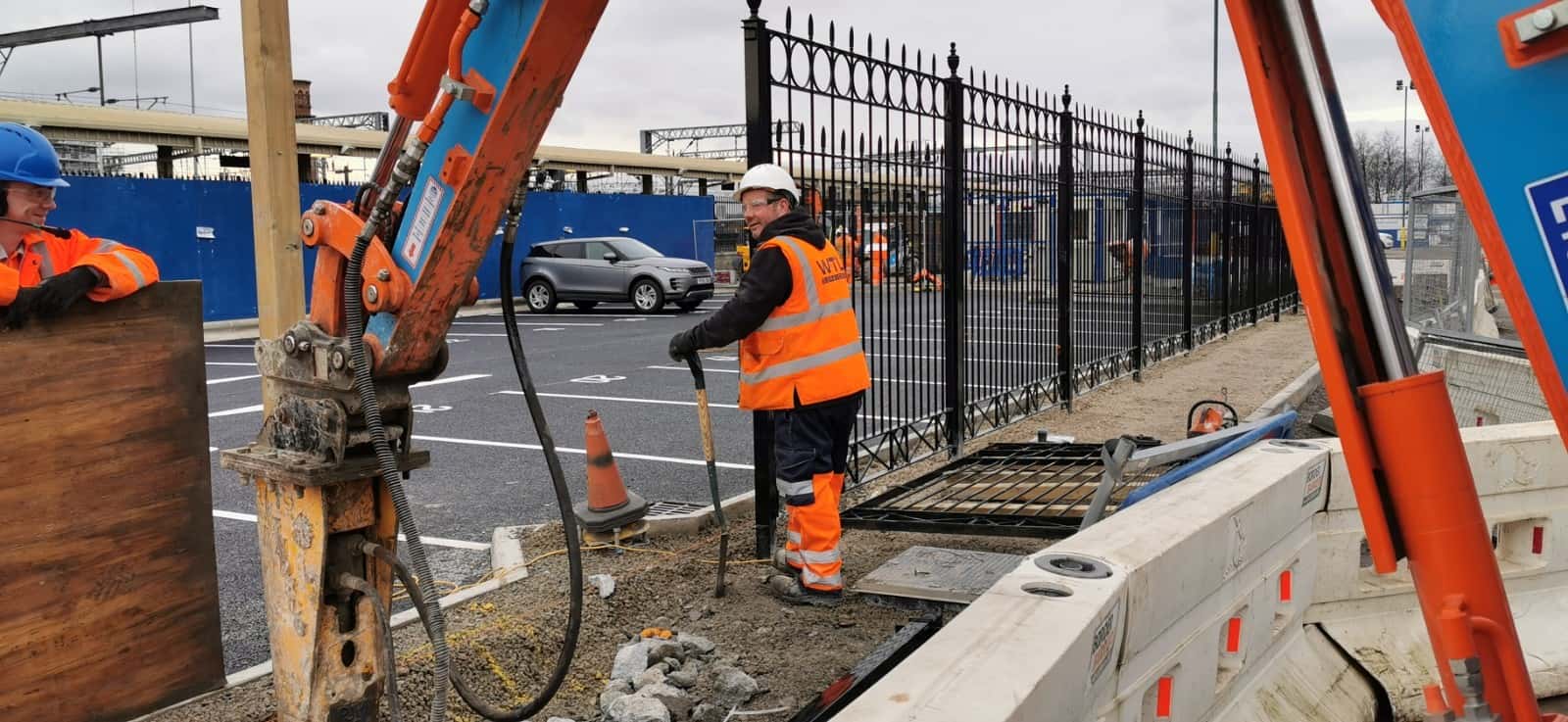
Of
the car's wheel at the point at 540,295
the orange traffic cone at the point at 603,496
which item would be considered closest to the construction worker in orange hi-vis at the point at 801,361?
the orange traffic cone at the point at 603,496

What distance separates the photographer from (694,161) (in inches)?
1291

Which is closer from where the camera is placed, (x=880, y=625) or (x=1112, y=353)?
(x=880, y=625)

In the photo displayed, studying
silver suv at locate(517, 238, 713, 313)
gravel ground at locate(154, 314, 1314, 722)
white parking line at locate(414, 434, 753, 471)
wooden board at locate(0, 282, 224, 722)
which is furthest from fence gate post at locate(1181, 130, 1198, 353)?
wooden board at locate(0, 282, 224, 722)

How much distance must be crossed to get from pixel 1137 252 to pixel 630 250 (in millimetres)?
13034

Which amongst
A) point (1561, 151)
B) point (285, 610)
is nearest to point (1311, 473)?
point (1561, 151)

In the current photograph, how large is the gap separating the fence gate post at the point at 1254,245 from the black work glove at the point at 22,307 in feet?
61.1

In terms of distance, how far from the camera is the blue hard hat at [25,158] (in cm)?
370

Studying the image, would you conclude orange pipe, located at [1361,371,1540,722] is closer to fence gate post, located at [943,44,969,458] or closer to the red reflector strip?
the red reflector strip

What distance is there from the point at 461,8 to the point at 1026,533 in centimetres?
359

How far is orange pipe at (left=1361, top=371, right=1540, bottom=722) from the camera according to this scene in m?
2.00

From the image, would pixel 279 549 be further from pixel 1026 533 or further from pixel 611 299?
pixel 611 299

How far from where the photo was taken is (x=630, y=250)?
78.1 ft

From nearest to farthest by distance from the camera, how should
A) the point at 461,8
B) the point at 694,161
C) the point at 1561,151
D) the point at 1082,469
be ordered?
the point at 1561,151
the point at 461,8
the point at 1082,469
the point at 694,161

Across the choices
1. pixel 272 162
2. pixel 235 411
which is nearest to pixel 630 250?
pixel 235 411
